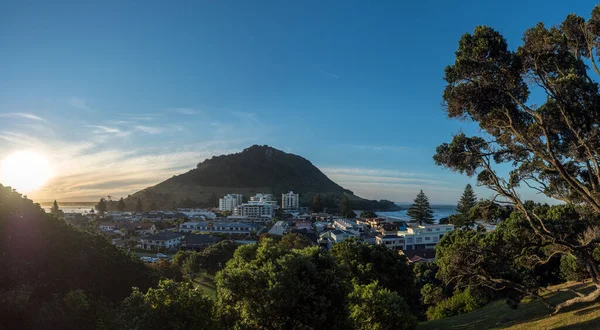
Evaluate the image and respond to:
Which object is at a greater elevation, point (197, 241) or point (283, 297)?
point (283, 297)

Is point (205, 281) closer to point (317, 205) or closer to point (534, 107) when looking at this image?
point (534, 107)

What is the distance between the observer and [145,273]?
15430 millimetres

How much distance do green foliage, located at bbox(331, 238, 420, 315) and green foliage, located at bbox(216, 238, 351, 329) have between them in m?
9.81

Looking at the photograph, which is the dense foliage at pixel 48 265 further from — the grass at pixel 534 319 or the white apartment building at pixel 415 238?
the white apartment building at pixel 415 238

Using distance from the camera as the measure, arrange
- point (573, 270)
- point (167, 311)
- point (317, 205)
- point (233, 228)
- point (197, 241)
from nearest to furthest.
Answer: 1. point (167, 311)
2. point (573, 270)
3. point (197, 241)
4. point (233, 228)
5. point (317, 205)

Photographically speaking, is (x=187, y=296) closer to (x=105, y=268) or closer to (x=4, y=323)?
(x=4, y=323)

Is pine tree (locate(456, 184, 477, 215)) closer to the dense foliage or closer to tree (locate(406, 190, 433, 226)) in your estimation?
tree (locate(406, 190, 433, 226))

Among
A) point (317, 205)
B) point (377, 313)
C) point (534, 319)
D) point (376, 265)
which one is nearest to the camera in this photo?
point (534, 319)

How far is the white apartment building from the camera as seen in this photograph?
50.3 m

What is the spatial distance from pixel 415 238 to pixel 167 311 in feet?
159

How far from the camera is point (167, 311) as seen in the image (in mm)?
8242

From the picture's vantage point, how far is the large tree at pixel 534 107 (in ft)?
29.4

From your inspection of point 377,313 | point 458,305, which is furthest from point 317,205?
point 377,313

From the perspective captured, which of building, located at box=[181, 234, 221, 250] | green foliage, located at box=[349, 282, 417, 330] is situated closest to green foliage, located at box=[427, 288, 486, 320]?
green foliage, located at box=[349, 282, 417, 330]
